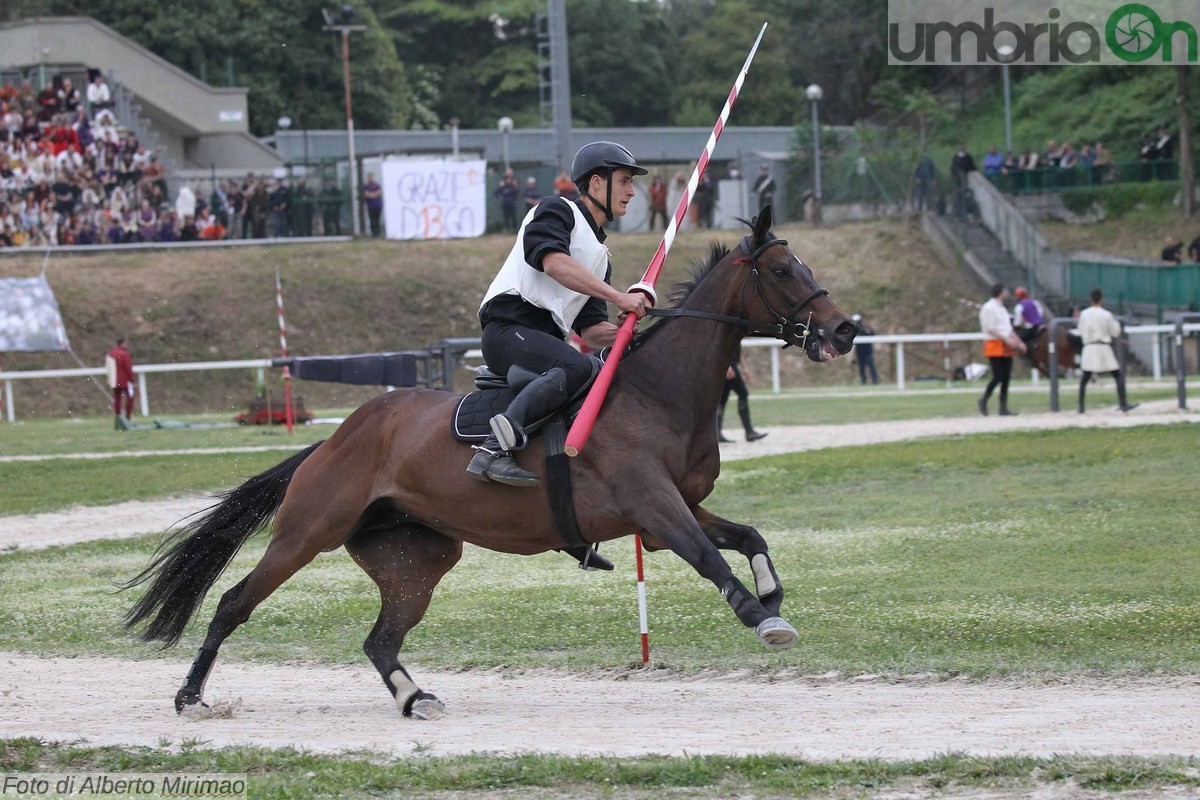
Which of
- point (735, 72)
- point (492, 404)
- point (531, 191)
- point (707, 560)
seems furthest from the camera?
point (735, 72)

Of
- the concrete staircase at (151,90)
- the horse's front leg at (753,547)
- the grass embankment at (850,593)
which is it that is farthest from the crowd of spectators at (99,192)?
the horse's front leg at (753,547)

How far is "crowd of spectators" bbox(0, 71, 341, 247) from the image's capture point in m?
39.1

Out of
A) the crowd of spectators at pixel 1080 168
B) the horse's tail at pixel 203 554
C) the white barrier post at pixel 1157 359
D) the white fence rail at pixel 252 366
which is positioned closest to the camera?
the horse's tail at pixel 203 554

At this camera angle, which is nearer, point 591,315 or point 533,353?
point 533,353

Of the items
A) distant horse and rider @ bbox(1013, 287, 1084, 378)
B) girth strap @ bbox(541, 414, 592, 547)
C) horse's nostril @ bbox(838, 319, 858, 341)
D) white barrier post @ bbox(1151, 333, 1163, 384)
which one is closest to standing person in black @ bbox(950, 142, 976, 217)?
white barrier post @ bbox(1151, 333, 1163, 384)

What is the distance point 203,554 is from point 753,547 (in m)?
3.27

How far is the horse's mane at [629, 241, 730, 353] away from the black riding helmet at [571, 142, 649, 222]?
2.04ft

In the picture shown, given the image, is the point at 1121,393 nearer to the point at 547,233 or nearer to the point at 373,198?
the point at 547,233

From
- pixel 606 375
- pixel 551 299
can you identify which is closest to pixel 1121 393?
pixel 551 299

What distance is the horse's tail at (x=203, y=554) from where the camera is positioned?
8.73m

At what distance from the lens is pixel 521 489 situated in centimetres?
790

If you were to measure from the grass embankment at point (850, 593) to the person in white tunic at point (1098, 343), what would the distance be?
22.9 ft

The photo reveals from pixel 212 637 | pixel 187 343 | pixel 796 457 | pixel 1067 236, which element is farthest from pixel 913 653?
pixel 1067 236

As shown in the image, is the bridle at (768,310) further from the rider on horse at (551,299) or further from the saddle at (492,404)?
the saddle at (492,404)
